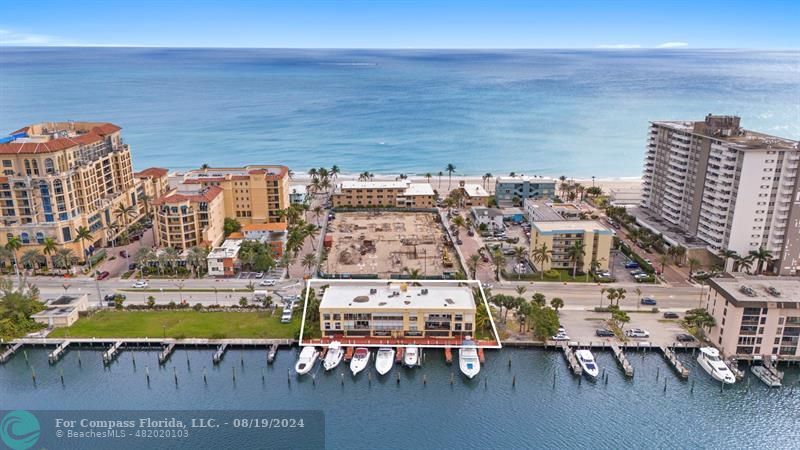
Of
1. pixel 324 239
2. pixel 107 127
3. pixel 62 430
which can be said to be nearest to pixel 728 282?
pixel 324 239

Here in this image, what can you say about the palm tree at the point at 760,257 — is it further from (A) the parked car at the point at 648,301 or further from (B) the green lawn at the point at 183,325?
(B) the green lawn at the point at 183,325

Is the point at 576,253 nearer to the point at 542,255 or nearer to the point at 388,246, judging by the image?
the point at 542,255

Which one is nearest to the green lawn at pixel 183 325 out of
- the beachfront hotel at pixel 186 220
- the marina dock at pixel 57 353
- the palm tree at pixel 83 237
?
the marina dock at pixel 57 353

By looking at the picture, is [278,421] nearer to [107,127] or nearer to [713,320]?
[713,320]

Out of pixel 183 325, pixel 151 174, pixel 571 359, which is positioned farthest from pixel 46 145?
pixel 571 359

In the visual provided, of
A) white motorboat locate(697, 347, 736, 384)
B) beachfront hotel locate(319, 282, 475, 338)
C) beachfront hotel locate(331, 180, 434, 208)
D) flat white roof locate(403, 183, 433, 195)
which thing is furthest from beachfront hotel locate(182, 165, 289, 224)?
white motorboat locate(697, 347, 736, 384)
